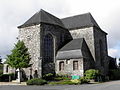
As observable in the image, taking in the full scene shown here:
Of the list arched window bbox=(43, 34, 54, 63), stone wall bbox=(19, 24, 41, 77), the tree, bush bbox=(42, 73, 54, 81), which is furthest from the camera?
arched window bbox=(43, 34, 54, 63)

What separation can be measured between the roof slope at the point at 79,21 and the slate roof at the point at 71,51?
348cm

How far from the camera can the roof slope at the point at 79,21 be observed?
3591 centimetres

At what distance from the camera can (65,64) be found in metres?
30.7

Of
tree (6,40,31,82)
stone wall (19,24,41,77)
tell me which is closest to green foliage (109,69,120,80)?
stone wall (19,24,41,77)

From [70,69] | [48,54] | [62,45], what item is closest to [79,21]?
[62,45]

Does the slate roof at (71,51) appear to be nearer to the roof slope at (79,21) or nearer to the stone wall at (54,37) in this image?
the stone wall at (54,37)

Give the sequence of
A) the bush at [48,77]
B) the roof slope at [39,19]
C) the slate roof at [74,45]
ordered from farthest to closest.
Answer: the roof slope at [39,19] < the slate roof at [74,45] < the bush at [48,77]

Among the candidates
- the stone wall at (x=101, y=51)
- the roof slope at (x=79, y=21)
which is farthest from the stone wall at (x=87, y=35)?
the stone wall at (x=101, y=51)

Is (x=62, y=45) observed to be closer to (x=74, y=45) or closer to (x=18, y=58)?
(x=74, y=45)

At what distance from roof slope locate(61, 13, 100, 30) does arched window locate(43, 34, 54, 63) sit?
6.23 meters

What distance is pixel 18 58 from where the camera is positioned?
2752 centimetres

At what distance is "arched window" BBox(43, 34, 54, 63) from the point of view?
31.4 meters

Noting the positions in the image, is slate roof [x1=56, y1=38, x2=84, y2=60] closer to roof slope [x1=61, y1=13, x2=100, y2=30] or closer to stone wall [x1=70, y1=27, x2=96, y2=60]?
stone wall [x1=70, y1=27, x2=96, y2=60]

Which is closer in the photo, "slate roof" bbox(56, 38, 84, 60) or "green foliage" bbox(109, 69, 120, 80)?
"slate roof" bbox(56, 38, 84, 60)
